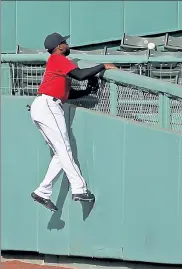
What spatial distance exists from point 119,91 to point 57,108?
0.58 meters

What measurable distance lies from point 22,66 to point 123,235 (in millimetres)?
1686

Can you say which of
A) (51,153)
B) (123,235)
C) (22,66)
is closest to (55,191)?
(51,153)

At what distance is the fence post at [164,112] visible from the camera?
18.7ft

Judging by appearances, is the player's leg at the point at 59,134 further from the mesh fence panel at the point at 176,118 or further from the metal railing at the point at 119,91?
the mesh fence panel at the point at 176,118

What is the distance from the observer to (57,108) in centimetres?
561

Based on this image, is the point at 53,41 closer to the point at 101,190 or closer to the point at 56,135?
the point at 56,135

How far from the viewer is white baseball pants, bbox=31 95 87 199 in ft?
18.4

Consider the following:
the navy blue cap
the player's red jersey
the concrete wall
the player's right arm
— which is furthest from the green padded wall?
the concrete wall

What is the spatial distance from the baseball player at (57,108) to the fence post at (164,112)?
53cm

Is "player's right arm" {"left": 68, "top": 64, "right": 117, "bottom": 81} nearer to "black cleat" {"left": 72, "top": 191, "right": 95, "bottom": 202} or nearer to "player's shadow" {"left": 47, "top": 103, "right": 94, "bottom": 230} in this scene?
"player's shadow" {"left": 47, "top": 103, "right": 94, "bottom": 230}

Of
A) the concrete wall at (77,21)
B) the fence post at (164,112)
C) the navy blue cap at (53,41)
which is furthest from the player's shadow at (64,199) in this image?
the concrete wall at (77,21)

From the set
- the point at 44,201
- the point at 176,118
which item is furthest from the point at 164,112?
the point at 44,201

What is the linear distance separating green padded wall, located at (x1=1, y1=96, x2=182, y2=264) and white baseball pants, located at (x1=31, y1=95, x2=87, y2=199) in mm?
210

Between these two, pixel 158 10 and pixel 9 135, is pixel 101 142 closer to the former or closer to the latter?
pixel 9 135
